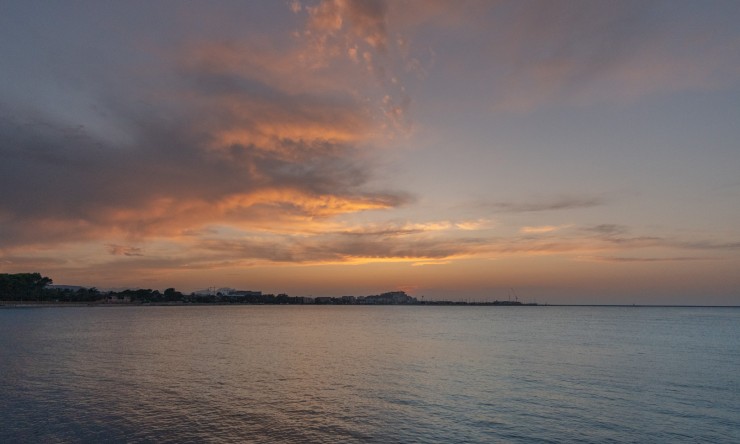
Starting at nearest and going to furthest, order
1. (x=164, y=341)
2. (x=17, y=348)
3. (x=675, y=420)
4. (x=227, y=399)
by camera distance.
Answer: (x=675, y=420) < (x=227, y=399) < (x=17, y=348) < (x=164, y=341)

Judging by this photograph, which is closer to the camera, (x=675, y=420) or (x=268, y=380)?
(x=675, y=420)

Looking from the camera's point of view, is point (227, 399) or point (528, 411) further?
point (227, 399)

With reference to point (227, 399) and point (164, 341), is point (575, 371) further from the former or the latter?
point (164, 341)

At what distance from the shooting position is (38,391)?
158ft

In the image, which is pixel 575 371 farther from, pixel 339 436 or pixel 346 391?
pixel 339 436

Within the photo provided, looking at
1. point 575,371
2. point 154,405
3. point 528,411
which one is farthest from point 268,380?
point 575,371

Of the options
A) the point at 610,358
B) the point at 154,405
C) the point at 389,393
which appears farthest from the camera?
the point at 610,358

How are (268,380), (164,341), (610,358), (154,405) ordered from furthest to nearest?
(164,341), (610,358), (268,380), (154,405)

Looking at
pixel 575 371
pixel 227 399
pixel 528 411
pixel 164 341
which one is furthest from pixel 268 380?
pixel 164 341

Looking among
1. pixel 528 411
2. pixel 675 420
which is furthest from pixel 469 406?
pixel 675 420

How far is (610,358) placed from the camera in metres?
79.6

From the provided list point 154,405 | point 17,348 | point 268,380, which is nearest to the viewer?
point 154,405

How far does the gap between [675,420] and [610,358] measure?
141 feet

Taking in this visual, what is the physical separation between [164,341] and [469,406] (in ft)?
274
